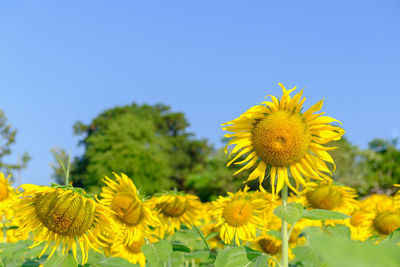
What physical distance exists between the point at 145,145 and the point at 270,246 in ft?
132

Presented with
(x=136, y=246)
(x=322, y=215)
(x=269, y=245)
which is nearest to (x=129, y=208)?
(x=136, y=246)

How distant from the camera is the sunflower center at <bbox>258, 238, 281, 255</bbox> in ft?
14.6

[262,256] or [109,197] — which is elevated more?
[109,197]

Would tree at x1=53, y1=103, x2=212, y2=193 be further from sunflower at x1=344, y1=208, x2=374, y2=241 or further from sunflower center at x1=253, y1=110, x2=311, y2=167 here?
sunflower center at x1=253, y1=110, x2=311, y2=167

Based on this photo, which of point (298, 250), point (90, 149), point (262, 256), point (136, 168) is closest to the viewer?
point (262, 256)

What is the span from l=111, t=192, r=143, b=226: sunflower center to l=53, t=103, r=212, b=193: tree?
98.7 ft

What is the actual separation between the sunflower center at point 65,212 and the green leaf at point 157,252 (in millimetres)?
698

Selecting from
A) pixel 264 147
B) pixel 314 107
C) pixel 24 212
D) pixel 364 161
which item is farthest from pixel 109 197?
pixel 364 161

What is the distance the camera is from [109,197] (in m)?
3.47

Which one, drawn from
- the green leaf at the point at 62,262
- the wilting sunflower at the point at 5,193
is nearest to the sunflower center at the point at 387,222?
the green leaf at the point at 62,262

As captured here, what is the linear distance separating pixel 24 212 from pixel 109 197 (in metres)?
0.97

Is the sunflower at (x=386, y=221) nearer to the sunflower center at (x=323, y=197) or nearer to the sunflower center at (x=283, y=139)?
the sunflower center at (x=323, y=197)

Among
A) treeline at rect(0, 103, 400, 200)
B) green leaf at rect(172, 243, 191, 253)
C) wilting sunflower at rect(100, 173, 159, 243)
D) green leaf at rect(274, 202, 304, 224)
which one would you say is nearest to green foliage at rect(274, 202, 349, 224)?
green leaf at rect(274, 202, 304, 224)

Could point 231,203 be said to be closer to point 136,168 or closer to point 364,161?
point 136,168
